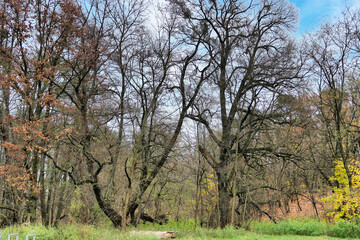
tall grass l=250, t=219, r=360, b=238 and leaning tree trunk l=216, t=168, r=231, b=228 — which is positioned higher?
leaning tree trunk l=216, t=168, r=231, b=228

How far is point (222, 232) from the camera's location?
11.7 m

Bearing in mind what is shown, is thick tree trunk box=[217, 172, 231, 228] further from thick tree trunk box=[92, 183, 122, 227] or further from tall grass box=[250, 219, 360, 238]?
thick tree trunk box=[92, 183, 122, 227]

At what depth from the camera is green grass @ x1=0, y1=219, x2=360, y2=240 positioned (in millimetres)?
9320

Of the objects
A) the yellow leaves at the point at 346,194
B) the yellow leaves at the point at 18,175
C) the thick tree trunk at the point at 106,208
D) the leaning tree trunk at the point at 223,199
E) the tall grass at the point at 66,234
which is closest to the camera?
the tall grass at the point at 66,234

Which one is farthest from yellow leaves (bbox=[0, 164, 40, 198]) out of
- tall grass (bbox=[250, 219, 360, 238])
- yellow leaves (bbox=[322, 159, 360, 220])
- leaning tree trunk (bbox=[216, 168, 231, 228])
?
yellow leaves (bbox=[322, 159, 360, 220])

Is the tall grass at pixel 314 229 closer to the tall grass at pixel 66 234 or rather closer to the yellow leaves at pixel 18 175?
the tall grass at pixel 66 234

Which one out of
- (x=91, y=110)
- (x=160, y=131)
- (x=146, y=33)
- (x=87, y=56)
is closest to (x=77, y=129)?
(x=91, y=110)

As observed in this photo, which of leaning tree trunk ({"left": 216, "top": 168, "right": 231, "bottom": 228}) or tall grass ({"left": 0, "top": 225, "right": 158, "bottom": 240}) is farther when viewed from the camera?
leaning tree trunk ({"left": 216, "top": 168, "right": 231, "bottom": 228})

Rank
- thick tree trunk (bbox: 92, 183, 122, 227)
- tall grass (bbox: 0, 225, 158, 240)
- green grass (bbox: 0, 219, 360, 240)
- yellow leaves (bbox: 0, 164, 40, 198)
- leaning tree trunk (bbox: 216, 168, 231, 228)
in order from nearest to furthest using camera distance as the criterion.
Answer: tall grass (bbox: 0, 225, 158, 240) < green grass (bbox: 0, 219, 360, 240) < yellow leaves (bbox: 0, 164, 40, 198) < thick tree trunk (bbox: 92, 183, 122, 227) < leaning tree trunk (bbox: 216, 168, 231, 228)

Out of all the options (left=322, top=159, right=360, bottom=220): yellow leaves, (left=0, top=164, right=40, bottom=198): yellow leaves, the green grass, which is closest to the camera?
the green grass

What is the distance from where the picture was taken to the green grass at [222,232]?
367 inches

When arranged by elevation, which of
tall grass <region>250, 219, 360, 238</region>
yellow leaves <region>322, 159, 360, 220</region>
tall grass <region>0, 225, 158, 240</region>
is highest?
yellow leaves <region>322, 159, 360, 220</region>

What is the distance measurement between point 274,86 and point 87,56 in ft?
31.7

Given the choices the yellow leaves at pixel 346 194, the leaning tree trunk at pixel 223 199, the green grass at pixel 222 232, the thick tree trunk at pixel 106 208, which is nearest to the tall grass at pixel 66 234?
the green grass at pixel 222 232
